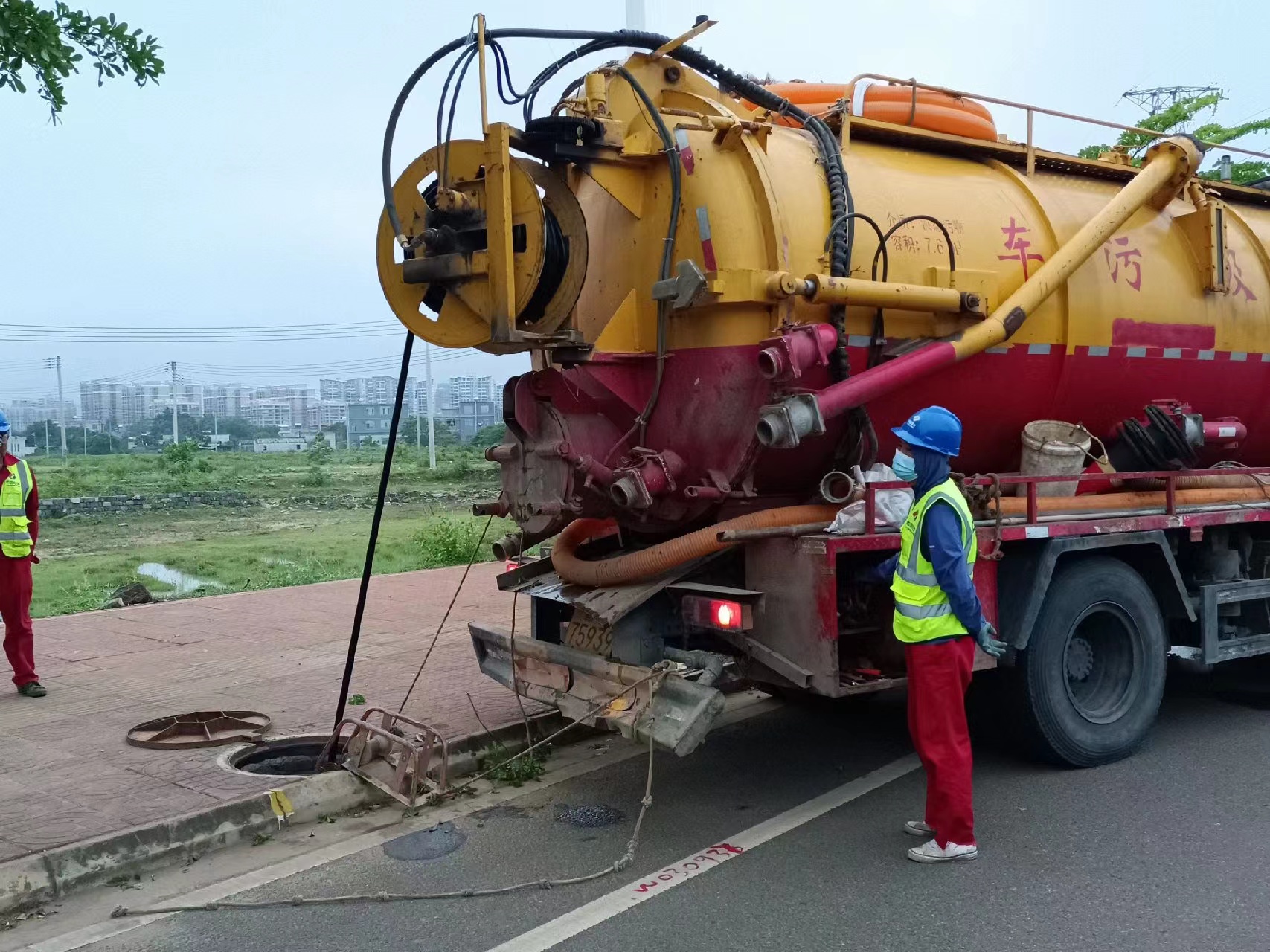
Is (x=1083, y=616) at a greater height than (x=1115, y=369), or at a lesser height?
lesser

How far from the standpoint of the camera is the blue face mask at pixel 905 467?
4.71 m

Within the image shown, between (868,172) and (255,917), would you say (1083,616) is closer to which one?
(868,172)

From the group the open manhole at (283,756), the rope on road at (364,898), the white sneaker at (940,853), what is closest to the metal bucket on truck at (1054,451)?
the white sneaker at (940,853)

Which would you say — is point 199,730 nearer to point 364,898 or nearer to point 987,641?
point 364,898

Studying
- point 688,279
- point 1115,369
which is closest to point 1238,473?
point 1115,369

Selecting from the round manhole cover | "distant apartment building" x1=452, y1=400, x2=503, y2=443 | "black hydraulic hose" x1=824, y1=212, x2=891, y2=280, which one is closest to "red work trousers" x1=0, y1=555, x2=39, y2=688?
the round manhole cover

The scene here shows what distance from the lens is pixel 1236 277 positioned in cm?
683

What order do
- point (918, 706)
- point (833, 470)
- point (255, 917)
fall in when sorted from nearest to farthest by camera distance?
point (255, 917), point (918, 706), point (833, 470)

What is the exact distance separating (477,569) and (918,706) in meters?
9.62

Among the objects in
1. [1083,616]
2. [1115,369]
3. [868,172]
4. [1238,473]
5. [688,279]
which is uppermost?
[868,172]

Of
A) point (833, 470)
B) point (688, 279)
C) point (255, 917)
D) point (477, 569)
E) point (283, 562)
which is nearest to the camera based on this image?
point (255, 917)

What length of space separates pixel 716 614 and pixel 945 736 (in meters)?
1.07

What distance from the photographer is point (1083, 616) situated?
224 inches

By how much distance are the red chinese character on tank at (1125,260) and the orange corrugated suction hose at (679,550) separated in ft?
7.80
